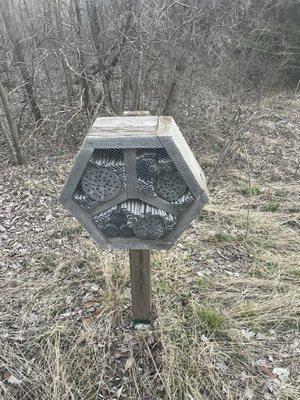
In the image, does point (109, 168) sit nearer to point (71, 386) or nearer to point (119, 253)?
point (71, 386)

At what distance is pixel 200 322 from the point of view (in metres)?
2.83

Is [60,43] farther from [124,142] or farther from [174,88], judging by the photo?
[124,142]

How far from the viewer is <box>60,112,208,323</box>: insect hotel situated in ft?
5.55

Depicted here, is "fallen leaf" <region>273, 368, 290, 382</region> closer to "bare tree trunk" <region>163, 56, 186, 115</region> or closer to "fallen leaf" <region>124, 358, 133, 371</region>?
"fallen leaf" <region>124, 358, 133, 371</region>

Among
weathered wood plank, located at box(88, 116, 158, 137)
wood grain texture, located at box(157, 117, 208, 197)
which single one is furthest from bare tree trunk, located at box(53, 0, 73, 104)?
wood grain texture, located at box(157, 117, 208, 197)

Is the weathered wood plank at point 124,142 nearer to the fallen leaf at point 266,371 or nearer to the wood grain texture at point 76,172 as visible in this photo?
the wood grain texture at point 76,172

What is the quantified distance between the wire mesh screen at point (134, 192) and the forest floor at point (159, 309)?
1.14m

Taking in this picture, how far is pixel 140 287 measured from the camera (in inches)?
99.4

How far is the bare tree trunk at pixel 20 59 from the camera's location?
17.6 ft

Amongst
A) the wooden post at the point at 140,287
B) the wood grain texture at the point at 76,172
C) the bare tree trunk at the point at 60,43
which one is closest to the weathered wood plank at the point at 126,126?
the wood grain texture at the point at 76,172

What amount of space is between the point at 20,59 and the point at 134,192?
4.84m

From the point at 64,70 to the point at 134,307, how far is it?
476 centimetres

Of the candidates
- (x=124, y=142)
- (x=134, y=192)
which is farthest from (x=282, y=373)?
(x=124, y=142)

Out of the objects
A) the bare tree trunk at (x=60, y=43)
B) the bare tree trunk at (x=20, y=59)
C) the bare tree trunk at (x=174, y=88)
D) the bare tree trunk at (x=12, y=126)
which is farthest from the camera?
the bare tree trunk at (x=174, y=88)
